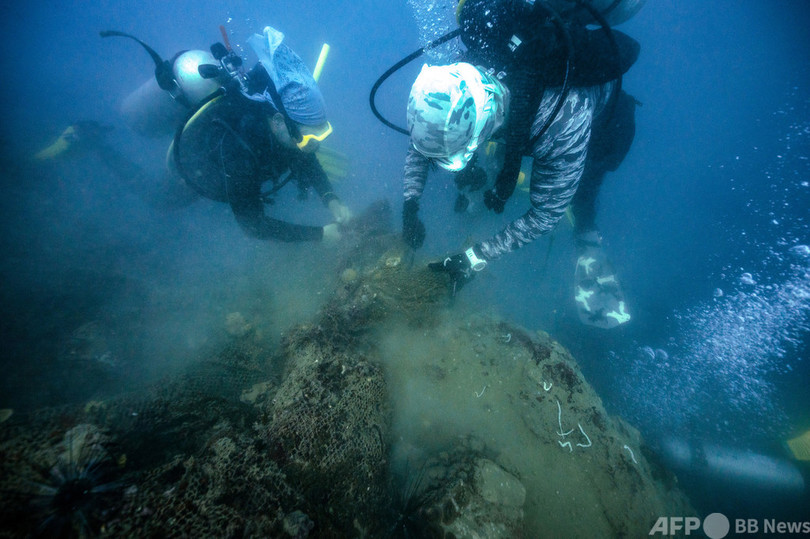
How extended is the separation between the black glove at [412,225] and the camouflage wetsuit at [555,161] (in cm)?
96

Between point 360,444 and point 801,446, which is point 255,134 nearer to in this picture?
point 360,444

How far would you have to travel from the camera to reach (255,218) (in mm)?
4371

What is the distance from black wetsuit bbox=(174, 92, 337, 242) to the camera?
3775 mm

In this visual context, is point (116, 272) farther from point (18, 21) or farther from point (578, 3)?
point (18, 21)

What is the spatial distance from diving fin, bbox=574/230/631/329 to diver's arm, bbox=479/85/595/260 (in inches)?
165

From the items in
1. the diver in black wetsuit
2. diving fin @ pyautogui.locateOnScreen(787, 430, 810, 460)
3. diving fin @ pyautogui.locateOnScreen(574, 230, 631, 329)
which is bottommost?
diving fin @ pyautogui.locateOnScreen(787, 430, 810, 460)

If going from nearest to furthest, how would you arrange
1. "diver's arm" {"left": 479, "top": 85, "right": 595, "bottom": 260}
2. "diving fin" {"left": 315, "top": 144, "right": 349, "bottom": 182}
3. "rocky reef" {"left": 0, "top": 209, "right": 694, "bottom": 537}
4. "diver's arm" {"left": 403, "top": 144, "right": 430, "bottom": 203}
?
"rocky reef" {"left": 0, "top": 209, "right": 694, "bottom": 537}, "diver's arm" {"left": 479, "top": 85, "right": 595, "bottom": 260}, "diver's arm" {"left": 403, "top": 144, "right": 430, "bottom": 203}, "diving fin" {"left": 315, "top": 144, "right": 349, "bottom": 182}

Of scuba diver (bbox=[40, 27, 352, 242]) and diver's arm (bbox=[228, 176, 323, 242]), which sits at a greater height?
scuba diver (bbox=[40, 27, 352, 242])

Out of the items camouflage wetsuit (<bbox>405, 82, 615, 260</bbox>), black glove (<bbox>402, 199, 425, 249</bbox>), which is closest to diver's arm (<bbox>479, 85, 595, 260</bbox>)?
camouflage wetsuit (<bbox>405, 82, 615, 260</bbox>)

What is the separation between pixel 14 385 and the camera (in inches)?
189

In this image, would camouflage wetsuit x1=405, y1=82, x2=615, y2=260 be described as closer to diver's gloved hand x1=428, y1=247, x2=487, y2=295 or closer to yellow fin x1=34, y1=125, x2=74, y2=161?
diver's gloved hand x1=428, y1=247, x2=487, y2=295

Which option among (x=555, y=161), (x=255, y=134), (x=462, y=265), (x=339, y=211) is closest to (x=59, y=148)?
(x=255, y=134)

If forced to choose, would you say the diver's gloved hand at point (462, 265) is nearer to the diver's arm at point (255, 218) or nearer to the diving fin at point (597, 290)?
the diver's arm at point (255, 218)

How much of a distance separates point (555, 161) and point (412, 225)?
197cm
